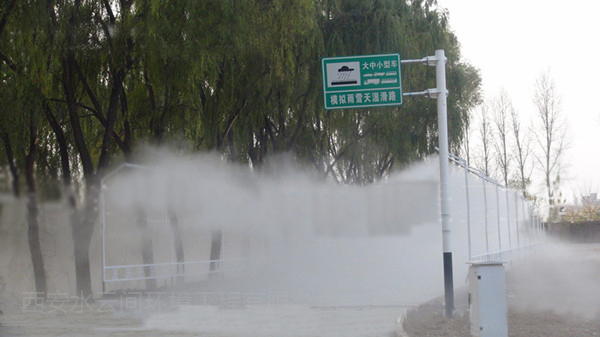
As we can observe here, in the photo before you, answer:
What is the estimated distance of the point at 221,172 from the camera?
769 inches

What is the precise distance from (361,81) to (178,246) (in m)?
6.84

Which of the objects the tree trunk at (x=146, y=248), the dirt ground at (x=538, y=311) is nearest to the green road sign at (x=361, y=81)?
the dirt ground at (x=538, y=311)

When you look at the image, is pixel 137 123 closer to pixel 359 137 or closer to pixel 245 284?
pixel 245 284

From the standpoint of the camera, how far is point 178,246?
1791 cm

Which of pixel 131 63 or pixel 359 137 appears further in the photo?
pixel 359 137

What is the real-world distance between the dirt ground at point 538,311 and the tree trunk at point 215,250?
7305 millimetres

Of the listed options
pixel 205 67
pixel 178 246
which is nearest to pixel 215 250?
pixel 178 246

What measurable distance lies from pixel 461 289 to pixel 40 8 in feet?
33.5

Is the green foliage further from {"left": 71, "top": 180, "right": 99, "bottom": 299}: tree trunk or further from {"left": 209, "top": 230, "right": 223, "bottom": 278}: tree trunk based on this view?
{"left": 209, "top": 230, "right": 223, "bottom": 278}: tree trunk

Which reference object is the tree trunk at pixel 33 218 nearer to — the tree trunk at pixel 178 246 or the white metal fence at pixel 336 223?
the white metal fence at pixel 336 223

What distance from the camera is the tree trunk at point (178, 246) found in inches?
671

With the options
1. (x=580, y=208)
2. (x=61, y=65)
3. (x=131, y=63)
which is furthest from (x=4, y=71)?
(x=580, y=208)

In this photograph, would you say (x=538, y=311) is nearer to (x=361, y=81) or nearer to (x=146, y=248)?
(x=361, y=81)

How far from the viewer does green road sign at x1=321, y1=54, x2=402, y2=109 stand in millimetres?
13688
